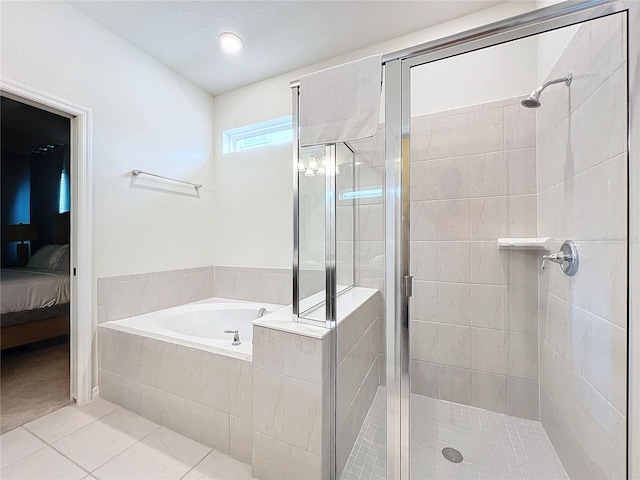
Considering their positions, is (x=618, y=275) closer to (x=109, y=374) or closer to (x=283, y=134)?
(x=283, y=134)

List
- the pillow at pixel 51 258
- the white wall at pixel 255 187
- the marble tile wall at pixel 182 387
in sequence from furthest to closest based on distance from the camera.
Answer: the pillow at pixel 51 258, the white wall at pixel 255 187, the marble tile wall at pixel 182 387

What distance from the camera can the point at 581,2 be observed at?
930 millimetres

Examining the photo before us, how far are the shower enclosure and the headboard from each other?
351 centimetres

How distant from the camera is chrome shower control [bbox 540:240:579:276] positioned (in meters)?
1.24

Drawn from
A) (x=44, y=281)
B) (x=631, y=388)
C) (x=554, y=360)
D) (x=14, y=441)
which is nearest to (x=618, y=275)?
(x=631, y=388)

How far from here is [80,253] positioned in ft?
5.94

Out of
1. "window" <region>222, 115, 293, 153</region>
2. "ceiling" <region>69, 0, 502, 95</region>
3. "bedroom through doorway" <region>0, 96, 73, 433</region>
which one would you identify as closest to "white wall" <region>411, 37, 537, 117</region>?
"ceiling" <region>69, 0, 502, 95</region>

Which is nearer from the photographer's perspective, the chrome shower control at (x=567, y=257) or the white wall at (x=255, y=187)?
the chrome shower control at (x=567, y=257)

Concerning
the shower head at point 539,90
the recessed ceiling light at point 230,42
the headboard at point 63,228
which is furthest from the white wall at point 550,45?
the headboard at point 63,228

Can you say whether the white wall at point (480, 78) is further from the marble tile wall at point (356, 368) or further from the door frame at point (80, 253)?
the door frame at point (80, 253)

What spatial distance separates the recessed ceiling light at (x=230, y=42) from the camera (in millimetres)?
2030

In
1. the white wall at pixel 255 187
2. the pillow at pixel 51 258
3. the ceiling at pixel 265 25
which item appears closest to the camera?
the ceiling at pixel 265 25

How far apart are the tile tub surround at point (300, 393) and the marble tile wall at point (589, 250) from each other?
2.82 ft

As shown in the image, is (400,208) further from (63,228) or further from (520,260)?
(63,228)
